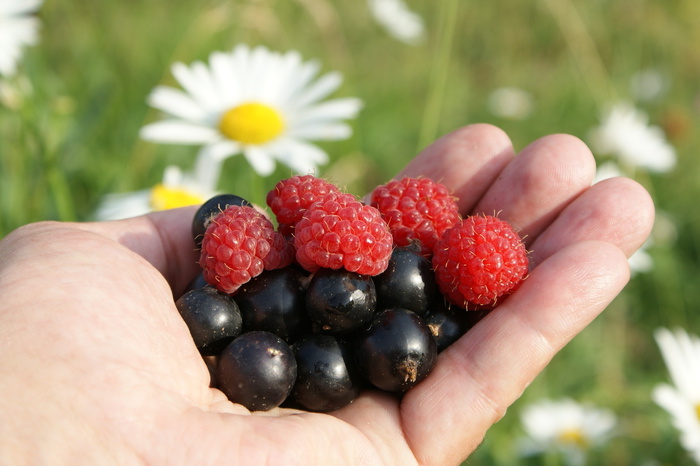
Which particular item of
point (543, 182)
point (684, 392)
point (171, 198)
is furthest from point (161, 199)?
point (684, 392)

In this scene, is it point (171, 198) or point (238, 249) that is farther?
point (171, 198)

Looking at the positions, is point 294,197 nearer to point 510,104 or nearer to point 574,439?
point 574,439

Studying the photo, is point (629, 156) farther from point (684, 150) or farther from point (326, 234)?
point (326, 234)

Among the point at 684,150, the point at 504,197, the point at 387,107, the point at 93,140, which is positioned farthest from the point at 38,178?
the point at 684,150

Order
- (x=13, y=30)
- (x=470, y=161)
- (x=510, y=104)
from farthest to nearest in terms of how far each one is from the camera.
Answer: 1. (x=510, y=104)
2. (x=13, y=30)
3. (x=470, y=161)

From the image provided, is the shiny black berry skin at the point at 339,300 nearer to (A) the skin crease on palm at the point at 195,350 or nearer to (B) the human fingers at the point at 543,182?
(A) the skin crease on palm at the point at 195,350

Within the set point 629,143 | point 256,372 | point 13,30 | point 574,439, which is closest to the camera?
point 256,372
